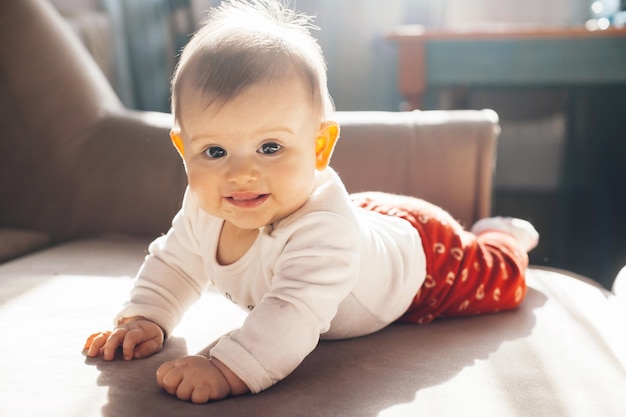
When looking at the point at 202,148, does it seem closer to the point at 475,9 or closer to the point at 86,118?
the point at 86,118

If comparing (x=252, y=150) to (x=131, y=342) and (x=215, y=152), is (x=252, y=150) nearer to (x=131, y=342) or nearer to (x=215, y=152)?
(x=215, y=152)

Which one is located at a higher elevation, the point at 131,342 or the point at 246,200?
the point at 246,200

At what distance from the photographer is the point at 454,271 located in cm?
101

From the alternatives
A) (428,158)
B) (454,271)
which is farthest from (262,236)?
(428,158)

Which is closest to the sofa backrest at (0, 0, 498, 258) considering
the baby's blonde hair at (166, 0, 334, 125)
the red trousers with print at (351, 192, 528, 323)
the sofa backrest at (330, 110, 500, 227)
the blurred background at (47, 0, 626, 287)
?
the sofa backrest at (330, 110, 500, 227)

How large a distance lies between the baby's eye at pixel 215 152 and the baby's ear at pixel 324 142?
12cm

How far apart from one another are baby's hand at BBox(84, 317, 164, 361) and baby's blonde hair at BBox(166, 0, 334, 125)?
27cm

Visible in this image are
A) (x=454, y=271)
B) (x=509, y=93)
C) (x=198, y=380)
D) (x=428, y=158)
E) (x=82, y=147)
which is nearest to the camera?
(x=198, y=380)

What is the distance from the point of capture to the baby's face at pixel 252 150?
2.43 feet

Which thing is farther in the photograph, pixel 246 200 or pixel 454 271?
pixel 454 271

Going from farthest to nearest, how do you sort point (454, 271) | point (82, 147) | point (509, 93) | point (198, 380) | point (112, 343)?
point (509, 93) < point (82, 147) < point (454, 271) < point (112, 343) < point (198, 380)

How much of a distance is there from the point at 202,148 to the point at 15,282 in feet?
1.63

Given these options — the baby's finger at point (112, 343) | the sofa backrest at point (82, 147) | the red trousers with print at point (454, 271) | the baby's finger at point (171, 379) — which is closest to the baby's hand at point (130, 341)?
the baby's finger at point (112, 343)

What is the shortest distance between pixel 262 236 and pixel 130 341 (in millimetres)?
208
